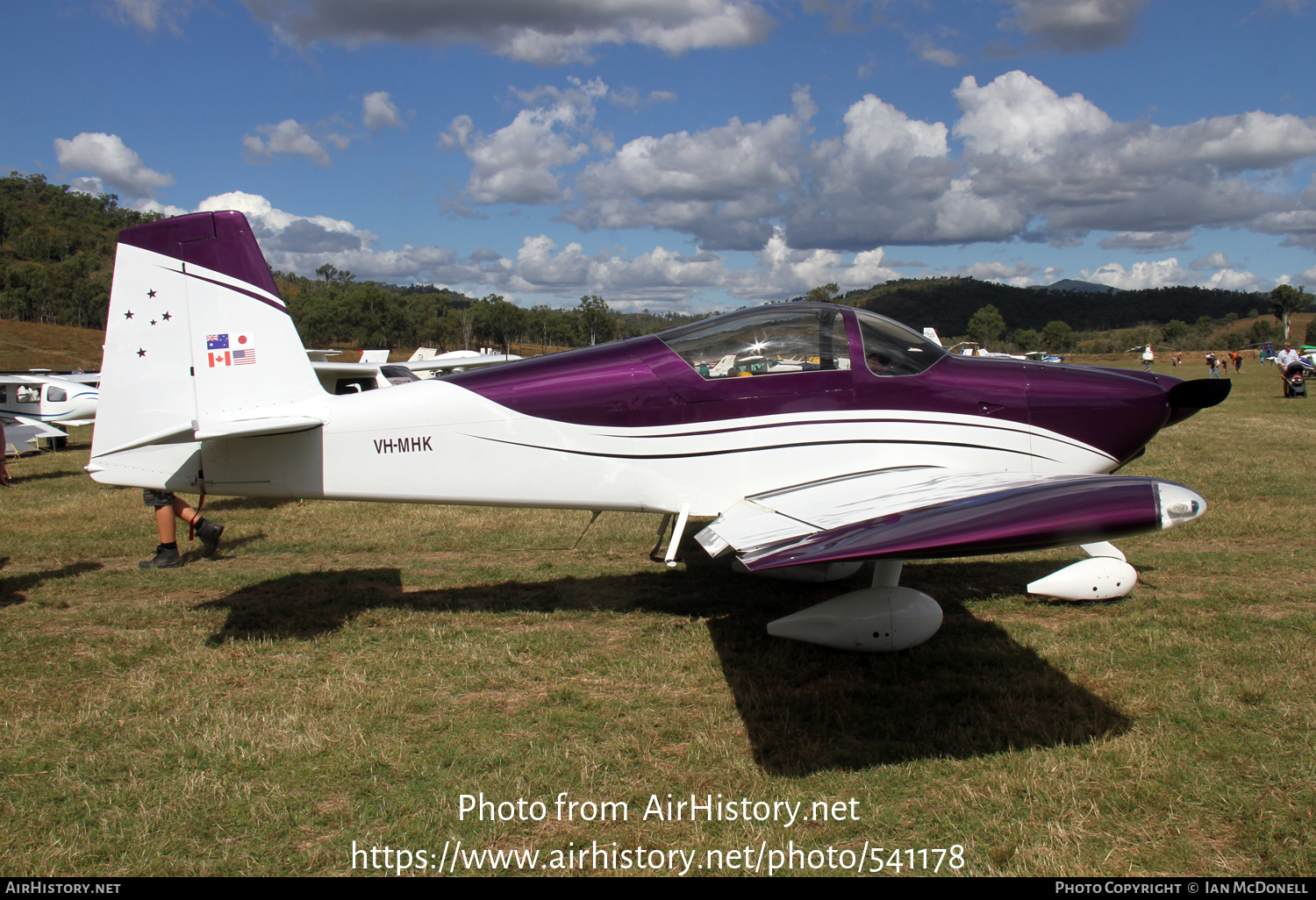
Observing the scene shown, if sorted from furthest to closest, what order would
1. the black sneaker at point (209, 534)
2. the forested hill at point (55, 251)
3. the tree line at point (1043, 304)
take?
the tree line at point (1043, 304)
the forested hill at point (55, 251)
the black sneaker at point (209, 534)

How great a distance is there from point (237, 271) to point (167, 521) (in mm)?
3204

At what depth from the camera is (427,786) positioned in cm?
329

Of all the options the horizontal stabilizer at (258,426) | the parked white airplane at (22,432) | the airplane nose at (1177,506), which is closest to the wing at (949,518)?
the airplane nose at (1177,506)

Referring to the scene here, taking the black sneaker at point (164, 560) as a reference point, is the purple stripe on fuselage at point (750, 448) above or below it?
above

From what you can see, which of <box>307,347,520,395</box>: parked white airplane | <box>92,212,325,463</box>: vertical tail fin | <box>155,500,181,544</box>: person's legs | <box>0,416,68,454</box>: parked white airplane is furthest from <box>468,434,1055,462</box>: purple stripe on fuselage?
<box>0,416,68,454</box>: parked white airplane

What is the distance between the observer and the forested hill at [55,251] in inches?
3519

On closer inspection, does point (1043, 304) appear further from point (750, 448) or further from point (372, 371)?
point (750, 448)

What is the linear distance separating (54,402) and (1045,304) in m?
150

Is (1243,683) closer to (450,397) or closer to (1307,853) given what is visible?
(1307,853)

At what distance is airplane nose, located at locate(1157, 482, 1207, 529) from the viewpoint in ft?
9.27

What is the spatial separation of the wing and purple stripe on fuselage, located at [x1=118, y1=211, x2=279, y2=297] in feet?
12.0

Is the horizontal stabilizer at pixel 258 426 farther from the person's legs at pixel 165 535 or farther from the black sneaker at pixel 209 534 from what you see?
the black sneaker at pixel 209 534

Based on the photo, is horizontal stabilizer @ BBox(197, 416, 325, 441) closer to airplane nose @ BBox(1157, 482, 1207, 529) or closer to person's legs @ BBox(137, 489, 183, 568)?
person's legs @ BBox(137, 489, 183, 568)

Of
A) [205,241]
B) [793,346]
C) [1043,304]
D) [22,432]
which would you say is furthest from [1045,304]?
[205,241]
